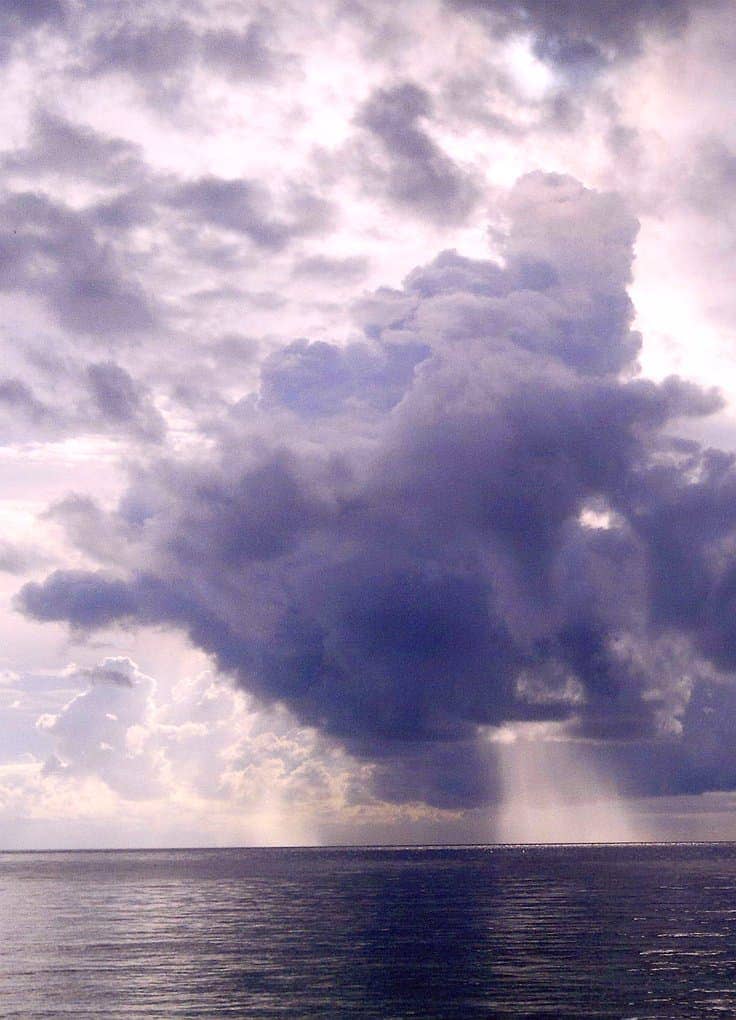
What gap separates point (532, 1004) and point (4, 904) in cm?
11804

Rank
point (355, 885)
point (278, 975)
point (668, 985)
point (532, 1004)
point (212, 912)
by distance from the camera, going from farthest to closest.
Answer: point (355, 885)
point (212, 912)
point (278, 975)
point (668, 985)
point (532, 1004)

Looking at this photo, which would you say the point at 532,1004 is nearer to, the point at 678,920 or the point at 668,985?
the point at 668,985

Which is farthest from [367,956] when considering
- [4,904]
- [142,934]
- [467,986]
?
[4,904]

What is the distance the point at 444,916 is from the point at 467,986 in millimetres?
53323

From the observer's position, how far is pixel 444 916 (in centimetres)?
12544

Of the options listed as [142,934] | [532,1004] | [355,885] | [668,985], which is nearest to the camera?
[532,1004]

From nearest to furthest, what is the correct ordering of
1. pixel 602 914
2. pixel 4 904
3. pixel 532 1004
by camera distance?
pixel 532 1004
pixel 602 914
pixel 4 904

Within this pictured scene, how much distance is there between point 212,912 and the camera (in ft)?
447

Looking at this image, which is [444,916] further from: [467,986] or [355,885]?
[355,885]

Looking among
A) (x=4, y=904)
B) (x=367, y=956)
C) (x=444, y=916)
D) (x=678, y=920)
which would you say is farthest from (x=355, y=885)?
(x=367, y=956)

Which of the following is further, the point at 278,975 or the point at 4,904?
the point at 4,904

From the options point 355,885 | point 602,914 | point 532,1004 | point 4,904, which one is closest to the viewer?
point 532,1004

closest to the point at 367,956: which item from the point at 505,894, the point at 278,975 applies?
the point at 278,975

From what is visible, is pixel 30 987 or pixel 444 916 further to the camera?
pixel 444 916
